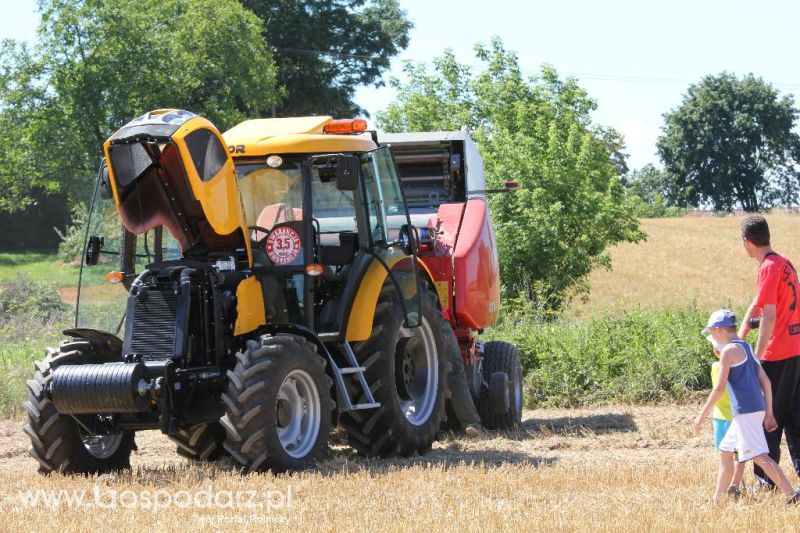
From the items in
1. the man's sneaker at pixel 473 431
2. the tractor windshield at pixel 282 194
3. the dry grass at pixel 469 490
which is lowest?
the man's sneaker at pixel 473 431

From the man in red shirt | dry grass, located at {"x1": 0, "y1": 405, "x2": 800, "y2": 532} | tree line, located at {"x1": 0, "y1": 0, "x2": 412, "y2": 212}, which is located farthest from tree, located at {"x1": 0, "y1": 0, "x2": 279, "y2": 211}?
the man in red shirt

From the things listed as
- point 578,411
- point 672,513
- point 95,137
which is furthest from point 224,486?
point 95,137

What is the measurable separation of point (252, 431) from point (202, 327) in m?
0.91

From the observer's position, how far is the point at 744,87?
82.3 m

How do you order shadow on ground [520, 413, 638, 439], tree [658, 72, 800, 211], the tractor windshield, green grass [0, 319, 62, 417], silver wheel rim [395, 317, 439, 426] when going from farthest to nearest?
tree [658, 72, 800, 211]
green grass [0, 319, 62, 417]
shadow on ground [520, 413, 638, 439]
silver wheel rim [395, 317, 439, 426]
the tractor windshield

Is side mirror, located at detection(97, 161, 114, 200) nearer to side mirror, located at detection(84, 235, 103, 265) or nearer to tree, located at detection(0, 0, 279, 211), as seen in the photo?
side mirror, located at detection(84, 235, 103, 265)

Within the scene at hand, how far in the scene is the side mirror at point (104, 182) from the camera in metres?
8.36

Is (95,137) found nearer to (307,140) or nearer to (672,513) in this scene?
(307,140)

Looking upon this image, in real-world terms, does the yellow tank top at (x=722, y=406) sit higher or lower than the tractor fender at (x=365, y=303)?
lower

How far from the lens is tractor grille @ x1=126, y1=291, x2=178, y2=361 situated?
26.5 ft

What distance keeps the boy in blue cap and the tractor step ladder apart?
2.81m

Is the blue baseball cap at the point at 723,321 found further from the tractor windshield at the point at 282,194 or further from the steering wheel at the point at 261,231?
the steering wheel at the point at 261,231

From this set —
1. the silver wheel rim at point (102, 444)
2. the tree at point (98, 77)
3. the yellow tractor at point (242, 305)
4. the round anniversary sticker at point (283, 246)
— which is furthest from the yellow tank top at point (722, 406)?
the tree at point (98, 77)

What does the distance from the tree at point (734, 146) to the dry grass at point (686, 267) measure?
22436 mm
